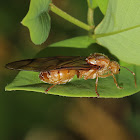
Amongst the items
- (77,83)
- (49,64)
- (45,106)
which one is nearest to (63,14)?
(49,64)

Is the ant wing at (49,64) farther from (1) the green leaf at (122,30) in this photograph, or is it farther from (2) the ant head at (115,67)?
(1) the green leaf at (122,30)

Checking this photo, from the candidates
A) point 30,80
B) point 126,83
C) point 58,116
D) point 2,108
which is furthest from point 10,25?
point 126,83

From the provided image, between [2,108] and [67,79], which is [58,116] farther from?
[67,79]

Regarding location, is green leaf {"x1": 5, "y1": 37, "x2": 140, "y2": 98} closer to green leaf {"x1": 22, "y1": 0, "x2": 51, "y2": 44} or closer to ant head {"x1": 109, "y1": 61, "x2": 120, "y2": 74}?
ant head {"x1": 109, "y1": 61, "x2": 120, "y2": 74}

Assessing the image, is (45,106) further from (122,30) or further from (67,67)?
(122,30)

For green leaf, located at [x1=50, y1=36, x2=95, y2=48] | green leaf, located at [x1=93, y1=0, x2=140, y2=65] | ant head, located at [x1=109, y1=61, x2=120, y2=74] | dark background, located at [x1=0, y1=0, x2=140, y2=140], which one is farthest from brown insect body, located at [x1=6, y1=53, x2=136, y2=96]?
dark background, located at [x1=0, y1=0, x2=140, y2=140]

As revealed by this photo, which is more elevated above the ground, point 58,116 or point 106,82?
point 106,82
